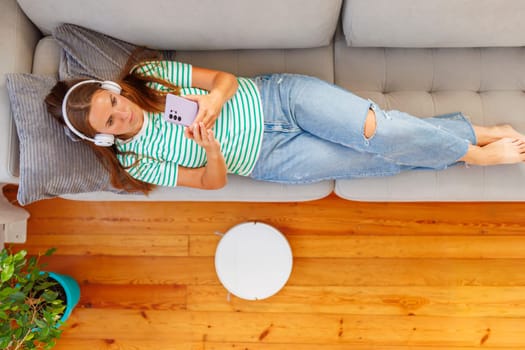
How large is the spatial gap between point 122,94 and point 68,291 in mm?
879

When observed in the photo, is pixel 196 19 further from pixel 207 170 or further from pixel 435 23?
pixel 435 23

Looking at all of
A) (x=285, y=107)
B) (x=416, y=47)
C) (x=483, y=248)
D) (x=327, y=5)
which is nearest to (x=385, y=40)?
(x=416, y=47)

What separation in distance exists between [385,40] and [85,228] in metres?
1.42

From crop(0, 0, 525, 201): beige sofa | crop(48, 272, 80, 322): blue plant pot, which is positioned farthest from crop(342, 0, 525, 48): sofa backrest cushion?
crop(48, 272, 80, 322): blue plant pot

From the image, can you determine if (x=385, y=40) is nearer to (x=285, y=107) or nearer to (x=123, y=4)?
(x=285, y=107)

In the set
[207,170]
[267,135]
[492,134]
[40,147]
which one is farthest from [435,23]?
[40,147]

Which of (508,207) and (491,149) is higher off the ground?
(491,149)

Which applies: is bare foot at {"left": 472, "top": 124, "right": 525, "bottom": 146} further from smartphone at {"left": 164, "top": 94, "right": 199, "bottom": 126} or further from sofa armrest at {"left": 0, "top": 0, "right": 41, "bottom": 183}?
sofa armrest at {"left": 0, "top": 0, "right": 41, "bottom": 183}

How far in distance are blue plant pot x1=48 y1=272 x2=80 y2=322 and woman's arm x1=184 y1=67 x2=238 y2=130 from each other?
2.97 feet

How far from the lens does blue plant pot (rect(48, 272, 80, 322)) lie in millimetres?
1667

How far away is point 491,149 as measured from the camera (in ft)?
4.41

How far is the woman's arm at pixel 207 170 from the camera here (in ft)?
4.05

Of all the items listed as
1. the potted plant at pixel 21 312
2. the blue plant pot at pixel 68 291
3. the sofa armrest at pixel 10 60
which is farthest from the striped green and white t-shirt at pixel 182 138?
the blue plant pot at pixel 68 291

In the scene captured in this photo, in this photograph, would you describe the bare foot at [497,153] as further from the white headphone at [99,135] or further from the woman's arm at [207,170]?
the white headphone at [99,135]
